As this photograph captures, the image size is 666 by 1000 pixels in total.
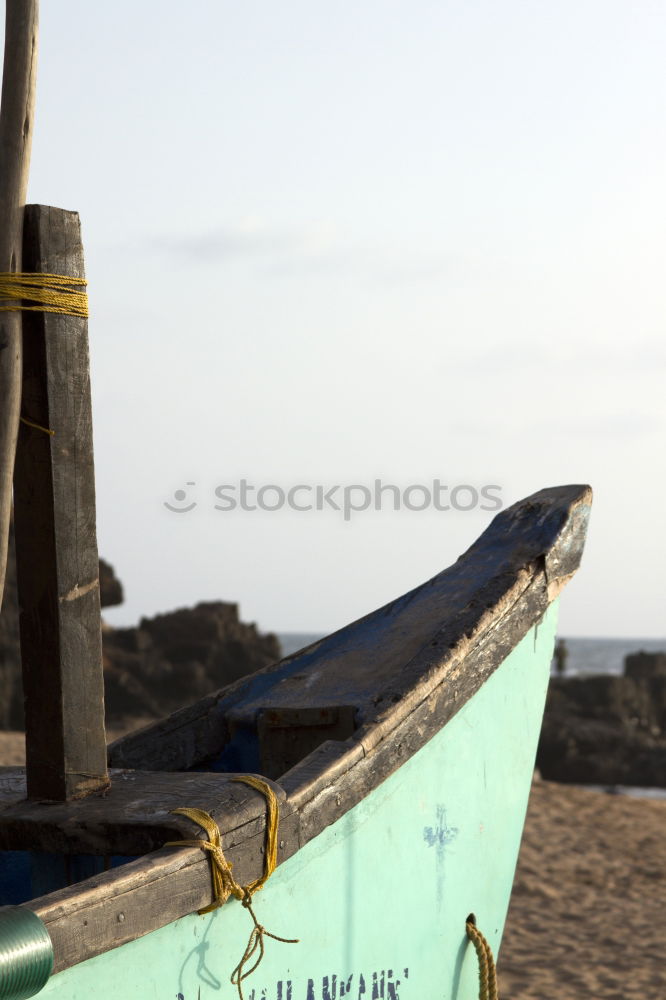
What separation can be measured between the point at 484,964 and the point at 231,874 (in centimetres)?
135

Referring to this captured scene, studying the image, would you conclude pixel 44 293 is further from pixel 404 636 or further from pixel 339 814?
pixel 404 636

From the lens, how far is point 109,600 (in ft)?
91.0

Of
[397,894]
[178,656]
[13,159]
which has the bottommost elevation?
[178,656]

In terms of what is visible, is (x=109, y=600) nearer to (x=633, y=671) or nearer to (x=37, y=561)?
(x=633, y=671)

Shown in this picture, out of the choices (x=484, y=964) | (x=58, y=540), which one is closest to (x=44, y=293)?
(x=58, y=540)

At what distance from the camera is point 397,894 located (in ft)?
10.9

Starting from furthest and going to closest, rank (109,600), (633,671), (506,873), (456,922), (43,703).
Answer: (633,671) < (109,600) < (506,873) < (456,922) < (43,703)

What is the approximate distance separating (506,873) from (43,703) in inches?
72.9

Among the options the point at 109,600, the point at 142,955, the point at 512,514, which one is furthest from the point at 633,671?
the point at 142,955

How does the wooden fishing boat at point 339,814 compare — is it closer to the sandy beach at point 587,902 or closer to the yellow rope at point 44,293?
the yellow rope at point 44,293

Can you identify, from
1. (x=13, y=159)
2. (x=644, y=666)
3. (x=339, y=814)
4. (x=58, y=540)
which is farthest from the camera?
(x=644, y=666)

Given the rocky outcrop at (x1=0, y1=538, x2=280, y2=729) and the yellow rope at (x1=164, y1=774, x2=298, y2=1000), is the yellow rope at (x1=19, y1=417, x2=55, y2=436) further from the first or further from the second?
the rocky outcrop at (x1=0, y1=538, x2=280, y2=729)

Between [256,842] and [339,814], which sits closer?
[256,842]

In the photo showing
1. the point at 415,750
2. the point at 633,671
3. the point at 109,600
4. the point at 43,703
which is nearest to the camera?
the point at 43,703
